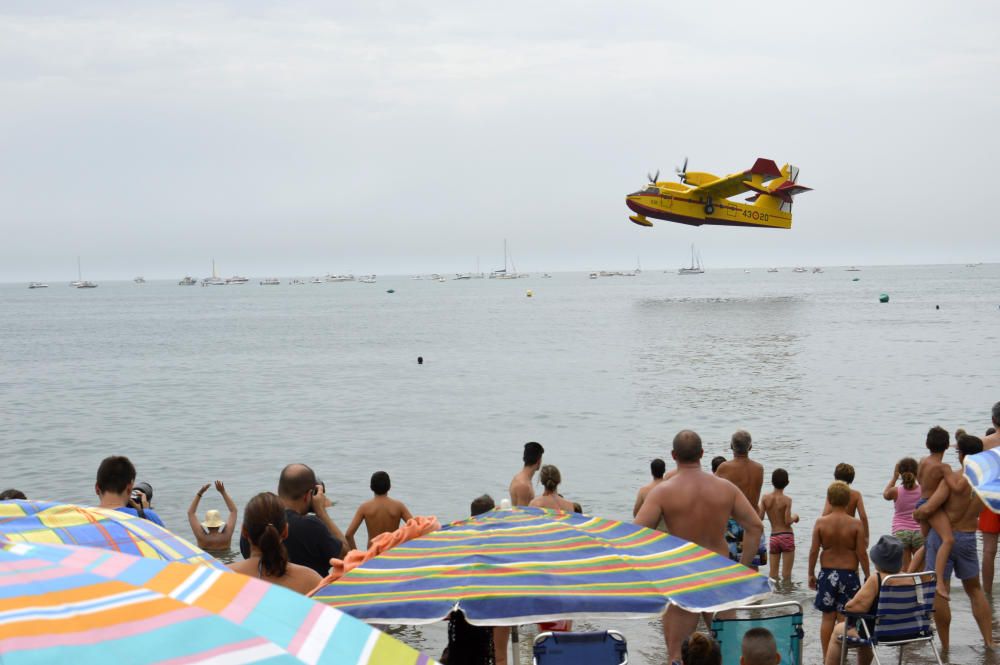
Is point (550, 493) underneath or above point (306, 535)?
underneath

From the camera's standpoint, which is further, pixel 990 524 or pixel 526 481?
pixel 526 481

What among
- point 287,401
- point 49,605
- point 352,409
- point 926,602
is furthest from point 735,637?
point 287,401

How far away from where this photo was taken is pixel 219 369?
4512cm

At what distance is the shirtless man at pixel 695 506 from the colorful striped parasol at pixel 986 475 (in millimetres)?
1759

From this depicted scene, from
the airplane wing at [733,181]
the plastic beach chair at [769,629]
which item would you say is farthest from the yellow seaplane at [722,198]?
the plastic beach chair at [769,629]

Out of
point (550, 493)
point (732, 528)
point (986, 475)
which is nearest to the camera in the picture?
point (986, 475)

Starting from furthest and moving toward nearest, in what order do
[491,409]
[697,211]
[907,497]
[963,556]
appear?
[697,211]
[491,409]
[907,497]
[963,556]

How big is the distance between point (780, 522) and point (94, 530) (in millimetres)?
7237

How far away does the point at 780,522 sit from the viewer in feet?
32.2

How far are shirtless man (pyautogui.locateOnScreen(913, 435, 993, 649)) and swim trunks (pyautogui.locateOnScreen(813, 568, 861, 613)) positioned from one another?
780mm

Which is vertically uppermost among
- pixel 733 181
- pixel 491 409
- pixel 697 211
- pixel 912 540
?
pixel 733 181

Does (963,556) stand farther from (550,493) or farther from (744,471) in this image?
(550,493)

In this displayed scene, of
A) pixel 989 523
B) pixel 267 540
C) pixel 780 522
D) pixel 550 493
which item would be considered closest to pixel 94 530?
pixel 267 540

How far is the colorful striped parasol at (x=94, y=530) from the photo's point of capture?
4148mm
